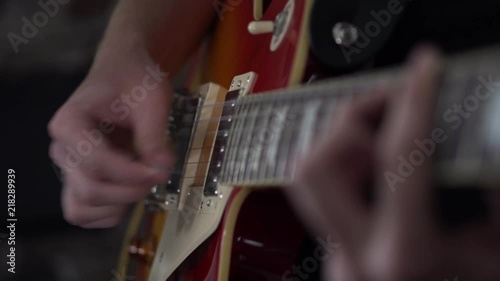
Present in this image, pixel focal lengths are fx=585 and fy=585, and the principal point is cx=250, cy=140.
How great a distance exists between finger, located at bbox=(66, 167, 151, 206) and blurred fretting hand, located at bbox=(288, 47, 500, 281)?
30cm

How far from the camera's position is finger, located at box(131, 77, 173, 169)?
0.58 m

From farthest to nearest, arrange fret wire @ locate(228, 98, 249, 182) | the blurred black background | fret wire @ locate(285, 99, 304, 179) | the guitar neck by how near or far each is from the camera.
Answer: the blurred black background
fret wire @ locate(228, 98, 249, 182)
fret wire @ locate(285, 99, 304, 179)
the guitar neck

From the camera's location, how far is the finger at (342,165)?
1.10 ft

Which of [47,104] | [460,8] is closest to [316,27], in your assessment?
[460,8]

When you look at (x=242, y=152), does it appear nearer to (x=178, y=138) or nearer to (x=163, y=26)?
(x=178, y=138)

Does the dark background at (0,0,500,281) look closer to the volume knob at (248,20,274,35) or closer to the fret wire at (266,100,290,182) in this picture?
the volume knob at (248,20,274,35)

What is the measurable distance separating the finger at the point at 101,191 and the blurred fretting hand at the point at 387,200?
0.30 metres

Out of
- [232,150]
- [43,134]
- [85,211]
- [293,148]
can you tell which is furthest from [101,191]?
[43,134]

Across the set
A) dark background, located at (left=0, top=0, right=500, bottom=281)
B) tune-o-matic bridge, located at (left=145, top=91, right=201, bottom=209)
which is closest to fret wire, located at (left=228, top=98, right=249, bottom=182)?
tune-o-matic bridge, located at (left=145, top=91, right=201, bottom=209)

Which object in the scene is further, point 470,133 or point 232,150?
point 232,150

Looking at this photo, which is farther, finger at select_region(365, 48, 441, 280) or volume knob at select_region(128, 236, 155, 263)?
volume knob at select_region(128, 236, 155, 263)

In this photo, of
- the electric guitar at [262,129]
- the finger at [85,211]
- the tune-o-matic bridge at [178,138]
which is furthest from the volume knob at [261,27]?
the finger at [85,211]

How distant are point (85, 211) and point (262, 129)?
0.29 m

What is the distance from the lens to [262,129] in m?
0.47
